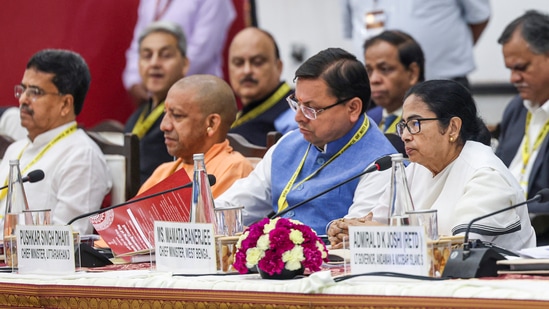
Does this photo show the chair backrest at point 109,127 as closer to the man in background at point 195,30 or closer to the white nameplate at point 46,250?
the man in background at point 195,30

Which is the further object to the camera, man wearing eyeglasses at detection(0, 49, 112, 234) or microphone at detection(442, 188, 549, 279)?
man wearing eyeglasses at detection(0, 49, 112, 234)

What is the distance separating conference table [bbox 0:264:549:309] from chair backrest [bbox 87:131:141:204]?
1671mm

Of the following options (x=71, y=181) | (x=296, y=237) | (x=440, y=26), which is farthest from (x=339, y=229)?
(x=440, y=26)

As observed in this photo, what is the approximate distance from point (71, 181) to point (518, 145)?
2.02m

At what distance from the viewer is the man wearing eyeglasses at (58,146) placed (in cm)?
498

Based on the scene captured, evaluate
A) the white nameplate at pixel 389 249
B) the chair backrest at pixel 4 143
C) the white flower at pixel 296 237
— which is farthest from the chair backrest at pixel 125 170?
the white nameplate at pixel 389 249

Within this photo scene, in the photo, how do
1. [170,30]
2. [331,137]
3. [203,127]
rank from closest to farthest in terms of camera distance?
1. [331,137]
2. [203,127]
3. [170,30]

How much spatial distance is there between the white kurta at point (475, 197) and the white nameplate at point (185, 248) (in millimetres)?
762

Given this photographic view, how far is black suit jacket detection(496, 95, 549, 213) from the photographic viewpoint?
5.02 metres

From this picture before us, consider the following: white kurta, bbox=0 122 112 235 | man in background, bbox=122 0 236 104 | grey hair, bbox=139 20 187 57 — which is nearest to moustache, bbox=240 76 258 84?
grey hair, bbox=139 20 187 57

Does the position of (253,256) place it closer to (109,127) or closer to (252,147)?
(252,147)

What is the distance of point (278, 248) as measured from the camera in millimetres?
2939

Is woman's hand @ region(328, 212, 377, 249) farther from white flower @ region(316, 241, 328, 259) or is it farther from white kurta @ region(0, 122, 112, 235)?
white kurta @ region(0, 122, 112, 235)

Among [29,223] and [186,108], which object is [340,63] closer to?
[186,108]
